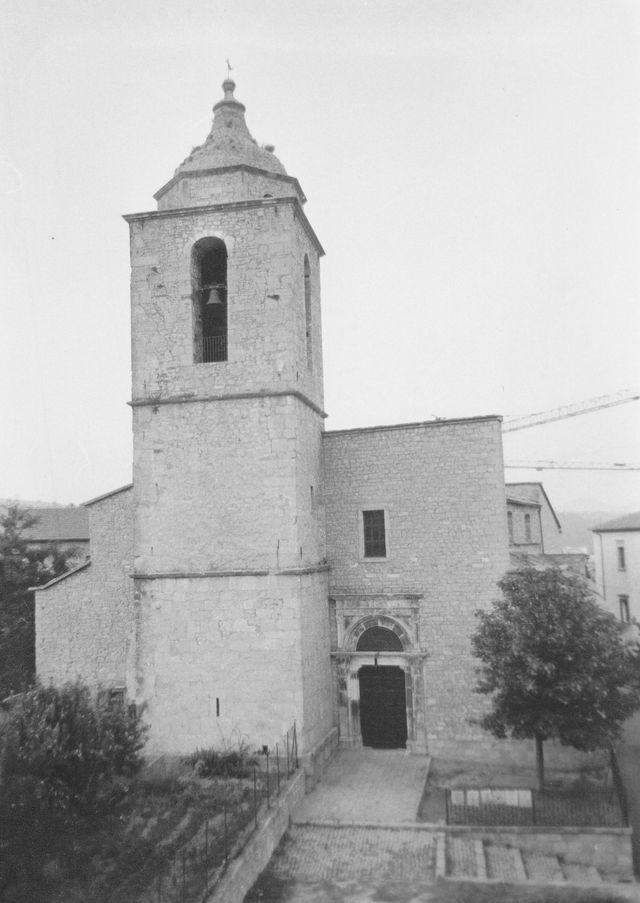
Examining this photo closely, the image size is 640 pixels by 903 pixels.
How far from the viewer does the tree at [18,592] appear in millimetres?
19844

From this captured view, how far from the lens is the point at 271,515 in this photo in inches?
585

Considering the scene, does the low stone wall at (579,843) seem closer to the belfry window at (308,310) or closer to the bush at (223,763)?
the bush at (223,763)

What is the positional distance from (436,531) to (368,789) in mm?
5869

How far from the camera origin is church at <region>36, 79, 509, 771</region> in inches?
578

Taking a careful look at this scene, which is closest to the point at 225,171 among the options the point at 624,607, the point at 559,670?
the point at 559,670

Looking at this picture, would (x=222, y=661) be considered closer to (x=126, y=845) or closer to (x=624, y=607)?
(x=126, y=845)

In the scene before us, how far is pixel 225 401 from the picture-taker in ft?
50.2

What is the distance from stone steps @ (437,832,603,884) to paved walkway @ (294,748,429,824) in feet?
3.97

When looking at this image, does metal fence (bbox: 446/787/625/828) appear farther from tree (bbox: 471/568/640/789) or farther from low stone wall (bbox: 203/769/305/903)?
low stone wall (bbox: 203/769/305/903)

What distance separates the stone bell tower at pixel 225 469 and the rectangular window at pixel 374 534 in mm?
1339

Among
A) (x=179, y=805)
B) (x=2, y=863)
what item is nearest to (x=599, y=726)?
(x=179, y=805)

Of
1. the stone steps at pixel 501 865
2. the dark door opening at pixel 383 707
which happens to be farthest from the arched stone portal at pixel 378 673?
the stone steps at pixel 501 865

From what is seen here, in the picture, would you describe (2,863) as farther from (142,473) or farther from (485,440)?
(485,440)

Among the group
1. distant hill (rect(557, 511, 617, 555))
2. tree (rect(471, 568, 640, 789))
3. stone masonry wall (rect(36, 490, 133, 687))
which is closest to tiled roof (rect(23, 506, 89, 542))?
stone masonry wall (rect(36, 490, 133, 687))
